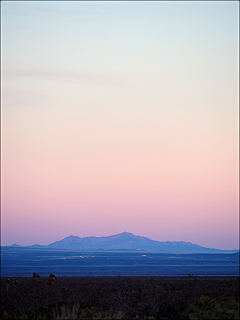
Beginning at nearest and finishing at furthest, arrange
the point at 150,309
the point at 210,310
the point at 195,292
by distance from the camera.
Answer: the point at 210,310 → the point at 150,309 → the point at 195,292

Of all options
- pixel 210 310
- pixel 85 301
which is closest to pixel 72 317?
pixel 210 310

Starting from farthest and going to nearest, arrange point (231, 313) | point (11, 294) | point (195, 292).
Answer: point (11, 294) < point (195, 292) < point (231, 313)

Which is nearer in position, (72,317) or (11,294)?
(72,317)

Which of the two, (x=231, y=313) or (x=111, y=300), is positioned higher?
(x=231, y=313)

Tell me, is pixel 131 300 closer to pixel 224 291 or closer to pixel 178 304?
pixel 178 304

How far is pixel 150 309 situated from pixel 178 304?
8.44ft

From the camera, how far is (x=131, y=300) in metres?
37.4

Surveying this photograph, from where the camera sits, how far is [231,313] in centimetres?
2347

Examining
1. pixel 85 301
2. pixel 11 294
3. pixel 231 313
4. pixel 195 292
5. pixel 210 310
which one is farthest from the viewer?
pixel 11 294

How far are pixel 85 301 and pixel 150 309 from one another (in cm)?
707

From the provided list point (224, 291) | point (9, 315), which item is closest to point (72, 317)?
point (9, 315)

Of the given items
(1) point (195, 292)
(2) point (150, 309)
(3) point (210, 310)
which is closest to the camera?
(3) point (210, 310)

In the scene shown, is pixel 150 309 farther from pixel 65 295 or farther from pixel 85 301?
pixel 65 295

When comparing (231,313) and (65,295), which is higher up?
(231,313)
